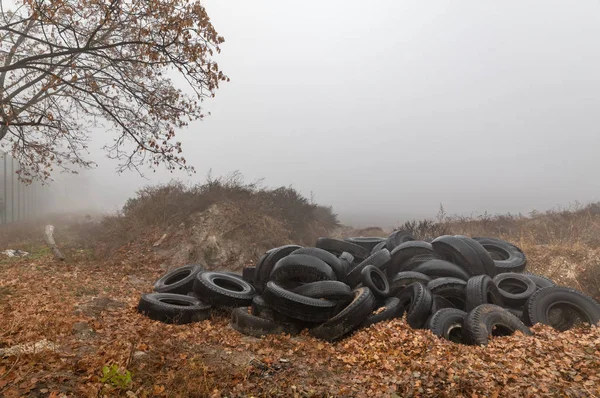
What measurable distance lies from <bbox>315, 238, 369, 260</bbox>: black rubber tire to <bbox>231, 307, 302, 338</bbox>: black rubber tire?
4710 mm

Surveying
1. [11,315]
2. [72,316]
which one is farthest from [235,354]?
[11,315]

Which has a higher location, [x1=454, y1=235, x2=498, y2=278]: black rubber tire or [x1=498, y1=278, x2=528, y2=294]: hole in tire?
[x1=454, y1=235, x2=498, y2=278]: black rubber tire

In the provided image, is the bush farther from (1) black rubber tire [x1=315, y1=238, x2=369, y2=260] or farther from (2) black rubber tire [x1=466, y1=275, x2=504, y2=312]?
(2) black rubber tire [x1=466, y1=275, x2=504, y2=312]

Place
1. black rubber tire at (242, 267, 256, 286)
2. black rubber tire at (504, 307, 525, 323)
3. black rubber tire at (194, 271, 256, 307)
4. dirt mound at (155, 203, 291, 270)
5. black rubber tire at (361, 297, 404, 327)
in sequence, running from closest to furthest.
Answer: black rubber tire at (361, 297, 404, 327), black rubber tire at (504, 307, 525, 323), black rubber tire at (194, 271, 256, 307), black rubber tire at (242, 267, 256, 286), dirt mound at (155, 203, 291, 270)

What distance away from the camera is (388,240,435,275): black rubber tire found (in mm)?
10438

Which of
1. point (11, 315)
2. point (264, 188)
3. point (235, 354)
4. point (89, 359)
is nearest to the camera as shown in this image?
point (89, 359)

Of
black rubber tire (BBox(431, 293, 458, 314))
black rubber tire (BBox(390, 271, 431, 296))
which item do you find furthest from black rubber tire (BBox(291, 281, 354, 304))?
black rubber tire (BBox(431, 293, 458, 314))

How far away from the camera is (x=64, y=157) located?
12.8 metres

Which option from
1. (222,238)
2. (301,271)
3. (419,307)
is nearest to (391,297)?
(419,307)

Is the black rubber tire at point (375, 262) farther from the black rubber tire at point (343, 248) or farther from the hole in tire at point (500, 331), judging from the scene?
the hole in tire at point (500, 331)

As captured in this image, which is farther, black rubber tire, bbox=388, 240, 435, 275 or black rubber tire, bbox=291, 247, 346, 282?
black rubber tire, bbox=388, 240, 435, 275

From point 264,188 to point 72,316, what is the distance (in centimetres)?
1431

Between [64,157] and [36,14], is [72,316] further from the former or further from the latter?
[64,157]

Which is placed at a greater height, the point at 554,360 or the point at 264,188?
the point at 264,188
